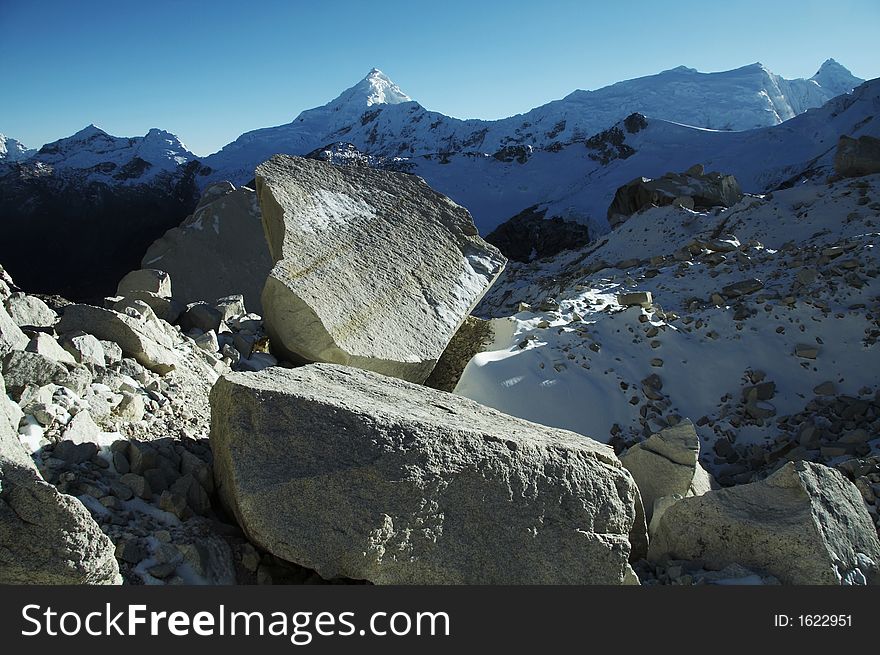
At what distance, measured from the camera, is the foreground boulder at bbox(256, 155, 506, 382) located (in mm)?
4117

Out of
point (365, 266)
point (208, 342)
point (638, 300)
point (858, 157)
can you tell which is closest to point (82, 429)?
point (208, 342)

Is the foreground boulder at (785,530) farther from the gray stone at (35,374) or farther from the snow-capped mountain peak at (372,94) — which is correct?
the snow-capped mountain peak at (372,94)

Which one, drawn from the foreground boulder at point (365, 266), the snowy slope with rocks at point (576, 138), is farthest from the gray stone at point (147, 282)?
the snowy slope with rocks at point (576, 138)

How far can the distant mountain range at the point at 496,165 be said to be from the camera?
23156 mm

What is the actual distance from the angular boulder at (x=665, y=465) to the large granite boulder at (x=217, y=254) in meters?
6.28

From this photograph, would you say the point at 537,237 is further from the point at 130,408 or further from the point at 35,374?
the point at 35,374

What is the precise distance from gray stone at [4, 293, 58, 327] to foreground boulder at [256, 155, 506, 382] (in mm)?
1164

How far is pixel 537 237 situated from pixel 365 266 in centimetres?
1660

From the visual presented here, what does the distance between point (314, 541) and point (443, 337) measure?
8.07 feet

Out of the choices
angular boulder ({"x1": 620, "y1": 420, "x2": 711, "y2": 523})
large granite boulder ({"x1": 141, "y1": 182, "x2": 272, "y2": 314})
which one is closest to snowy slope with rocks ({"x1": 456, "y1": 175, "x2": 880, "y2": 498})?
angular boulder ({"x1": 620, "y1": 420, "x2": 711, "y2": 523})

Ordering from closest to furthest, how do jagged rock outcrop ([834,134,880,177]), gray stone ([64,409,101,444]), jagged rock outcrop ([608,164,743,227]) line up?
gray stone ([64,409,101,444]) → jagged rock outcrop ([834,134,880,177]) → jagged rock outcrop ([608,164,743,227])

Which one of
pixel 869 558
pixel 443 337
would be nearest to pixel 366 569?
pixel 869 558

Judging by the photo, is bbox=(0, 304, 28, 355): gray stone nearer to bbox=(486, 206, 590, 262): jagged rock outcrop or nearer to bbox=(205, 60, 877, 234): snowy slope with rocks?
bbox=(486, 206, 590, 262): jagged rock outcrop

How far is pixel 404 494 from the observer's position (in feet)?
7.13
